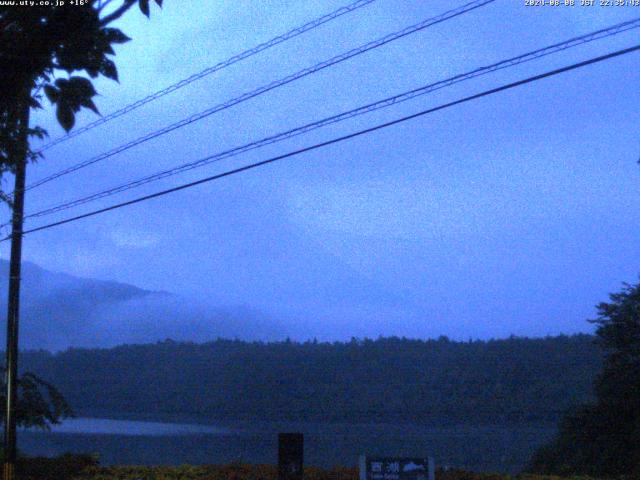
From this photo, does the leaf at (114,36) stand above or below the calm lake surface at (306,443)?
above

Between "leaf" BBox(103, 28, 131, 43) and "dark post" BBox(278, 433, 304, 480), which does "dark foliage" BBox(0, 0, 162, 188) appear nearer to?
"leaf" BBox(103, 28, 131, 43)

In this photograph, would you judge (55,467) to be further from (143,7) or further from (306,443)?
(306,443)

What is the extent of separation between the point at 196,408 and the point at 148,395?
477 centimetres

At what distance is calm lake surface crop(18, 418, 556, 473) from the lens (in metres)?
23.4

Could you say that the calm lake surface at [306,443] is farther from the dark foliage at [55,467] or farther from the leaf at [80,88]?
the leaf at [80,88]

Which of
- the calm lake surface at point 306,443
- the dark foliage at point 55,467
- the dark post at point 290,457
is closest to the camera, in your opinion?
the dark post at point 290,457

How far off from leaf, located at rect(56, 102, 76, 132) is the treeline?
31.2 meters

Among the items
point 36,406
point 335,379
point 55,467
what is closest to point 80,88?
point 55,467

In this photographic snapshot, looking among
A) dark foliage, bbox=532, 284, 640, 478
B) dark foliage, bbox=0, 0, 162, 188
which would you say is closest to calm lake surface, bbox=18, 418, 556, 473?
dark foliage, bbox=532, 284, 640, 478

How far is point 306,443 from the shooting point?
28328 millimetres

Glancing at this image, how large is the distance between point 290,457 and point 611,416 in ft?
35.5

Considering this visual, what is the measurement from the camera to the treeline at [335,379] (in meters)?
37.4

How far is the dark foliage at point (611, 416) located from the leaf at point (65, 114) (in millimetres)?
16139

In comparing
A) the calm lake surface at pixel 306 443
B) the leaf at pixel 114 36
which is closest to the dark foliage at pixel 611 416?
the calm lake surface at pixel 306 443
